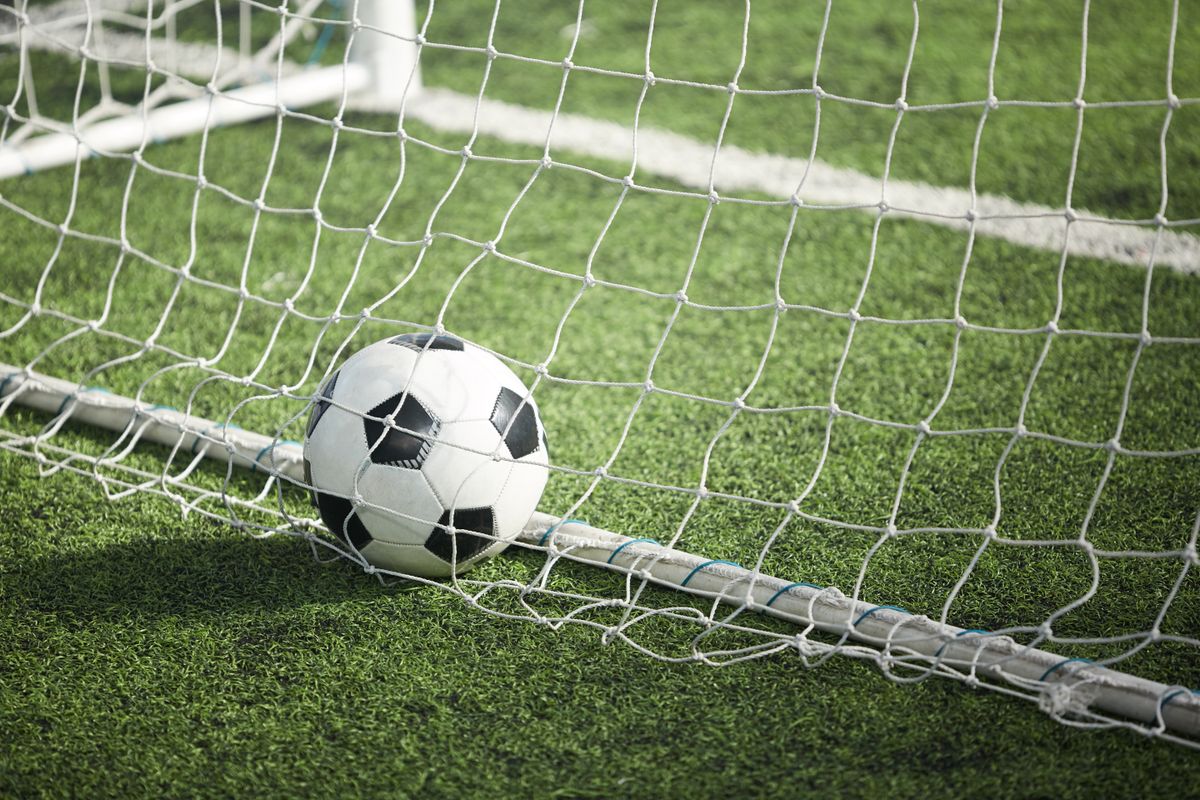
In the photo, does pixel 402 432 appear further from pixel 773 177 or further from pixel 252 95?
pixel 252 95

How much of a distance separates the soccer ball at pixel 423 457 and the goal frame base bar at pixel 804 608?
12cm

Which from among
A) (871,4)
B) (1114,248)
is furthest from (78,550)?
(871,4)

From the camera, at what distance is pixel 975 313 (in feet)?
10.8

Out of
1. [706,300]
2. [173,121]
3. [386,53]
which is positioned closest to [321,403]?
[706,300]

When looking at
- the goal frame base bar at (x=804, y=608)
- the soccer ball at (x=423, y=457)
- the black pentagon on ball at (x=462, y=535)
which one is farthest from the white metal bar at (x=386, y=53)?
the black pentagon on ball at (x=462, y=535)

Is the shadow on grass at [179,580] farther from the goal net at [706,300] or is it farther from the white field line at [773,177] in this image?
the white field line at [773,177]

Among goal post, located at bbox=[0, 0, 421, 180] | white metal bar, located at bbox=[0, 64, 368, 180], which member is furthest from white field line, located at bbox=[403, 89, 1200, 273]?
white metal bar, located at bbox=[0, 64, 368, 180]

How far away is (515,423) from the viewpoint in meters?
2.27

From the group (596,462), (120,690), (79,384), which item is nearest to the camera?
(120,690)

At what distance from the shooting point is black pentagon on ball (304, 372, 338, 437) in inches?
89.8

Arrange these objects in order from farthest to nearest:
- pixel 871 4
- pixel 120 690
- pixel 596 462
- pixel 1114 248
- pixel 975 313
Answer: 1. pixel 871 4
2. pixel 1114 248
3. pixel 975 313
4. pixel 596 462
5. pixel 120 690

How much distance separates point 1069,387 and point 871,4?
9.51ft

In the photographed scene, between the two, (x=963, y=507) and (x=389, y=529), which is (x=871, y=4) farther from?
(x=389, y=529)

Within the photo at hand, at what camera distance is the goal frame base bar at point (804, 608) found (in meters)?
2.03
